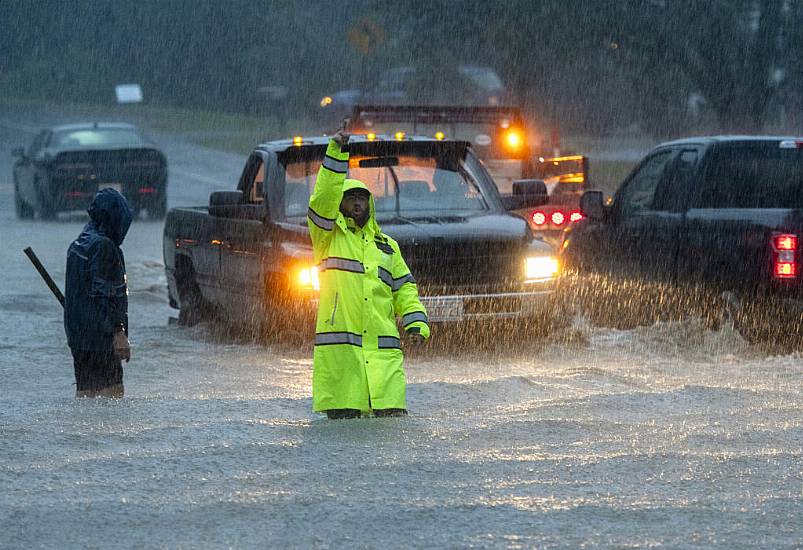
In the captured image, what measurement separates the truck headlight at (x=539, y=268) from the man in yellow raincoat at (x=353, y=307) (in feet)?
10.7

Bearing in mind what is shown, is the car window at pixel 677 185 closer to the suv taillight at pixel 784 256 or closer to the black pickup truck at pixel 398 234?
the black pickup truck at pixel 398 234

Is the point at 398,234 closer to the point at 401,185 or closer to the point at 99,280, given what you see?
the point at 401,185

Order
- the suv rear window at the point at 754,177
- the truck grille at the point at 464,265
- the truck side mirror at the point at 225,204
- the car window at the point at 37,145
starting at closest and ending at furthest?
the truck grille at the point at 464,265
the suv rear window at the point at 754,177
the truck side mirror at the point at 225,204
the car window at the point at 37,145

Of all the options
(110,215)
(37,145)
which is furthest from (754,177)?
(37,145)

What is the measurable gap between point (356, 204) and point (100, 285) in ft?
4.73

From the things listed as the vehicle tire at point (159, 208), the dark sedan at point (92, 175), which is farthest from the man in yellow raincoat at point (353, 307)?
the vehicle tire at point (159, 208)

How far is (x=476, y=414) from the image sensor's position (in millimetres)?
8430

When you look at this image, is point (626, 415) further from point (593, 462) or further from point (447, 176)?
point (447, 176)

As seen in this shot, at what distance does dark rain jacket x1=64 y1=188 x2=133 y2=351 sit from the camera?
8625 millimetres

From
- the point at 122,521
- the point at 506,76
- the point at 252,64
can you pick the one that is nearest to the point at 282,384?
the point at 122,521

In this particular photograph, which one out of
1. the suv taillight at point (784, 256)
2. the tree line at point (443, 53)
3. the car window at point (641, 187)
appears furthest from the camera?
the tree line at point (443, 53)

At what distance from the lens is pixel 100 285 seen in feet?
28.3

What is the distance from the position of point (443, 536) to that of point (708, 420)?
2.78 m

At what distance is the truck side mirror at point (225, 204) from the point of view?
11.9 metres
